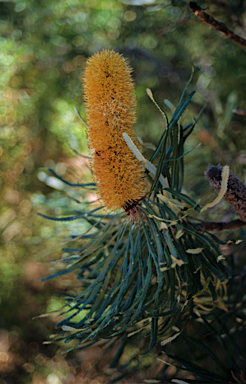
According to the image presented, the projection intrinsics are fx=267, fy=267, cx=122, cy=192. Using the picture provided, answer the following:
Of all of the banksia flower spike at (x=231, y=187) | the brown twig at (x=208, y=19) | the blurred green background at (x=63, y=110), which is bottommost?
the blurred green background at (x=63, y=110)

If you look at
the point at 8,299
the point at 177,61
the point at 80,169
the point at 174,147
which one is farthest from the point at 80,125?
the point at 8,299

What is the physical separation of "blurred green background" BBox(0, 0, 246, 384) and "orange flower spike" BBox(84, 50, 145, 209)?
30 cm

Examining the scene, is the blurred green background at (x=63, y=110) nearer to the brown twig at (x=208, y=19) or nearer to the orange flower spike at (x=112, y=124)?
the brown twig at (x=208, y=19)

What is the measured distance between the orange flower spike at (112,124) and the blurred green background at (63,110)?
30 centimetres

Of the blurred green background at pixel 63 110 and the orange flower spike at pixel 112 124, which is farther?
the blurred green background at pixel 63 110

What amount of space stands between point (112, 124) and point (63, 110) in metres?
0.92

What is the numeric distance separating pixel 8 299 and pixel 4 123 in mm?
926

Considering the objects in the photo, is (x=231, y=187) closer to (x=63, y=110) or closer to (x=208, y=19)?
(x=208, y=19)

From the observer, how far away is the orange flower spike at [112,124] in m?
0.31

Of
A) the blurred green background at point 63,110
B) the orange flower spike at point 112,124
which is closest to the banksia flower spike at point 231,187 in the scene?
the orange flower spike at point 112,124

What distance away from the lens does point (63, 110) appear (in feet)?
3.82

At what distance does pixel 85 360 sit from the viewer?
4.69ft

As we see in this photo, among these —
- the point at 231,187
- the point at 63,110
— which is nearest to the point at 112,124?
the point at 231,187

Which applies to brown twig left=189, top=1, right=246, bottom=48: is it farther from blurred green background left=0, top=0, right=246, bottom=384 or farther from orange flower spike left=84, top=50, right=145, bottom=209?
blurred green background left=0, top=0, right=246, bottom=384
